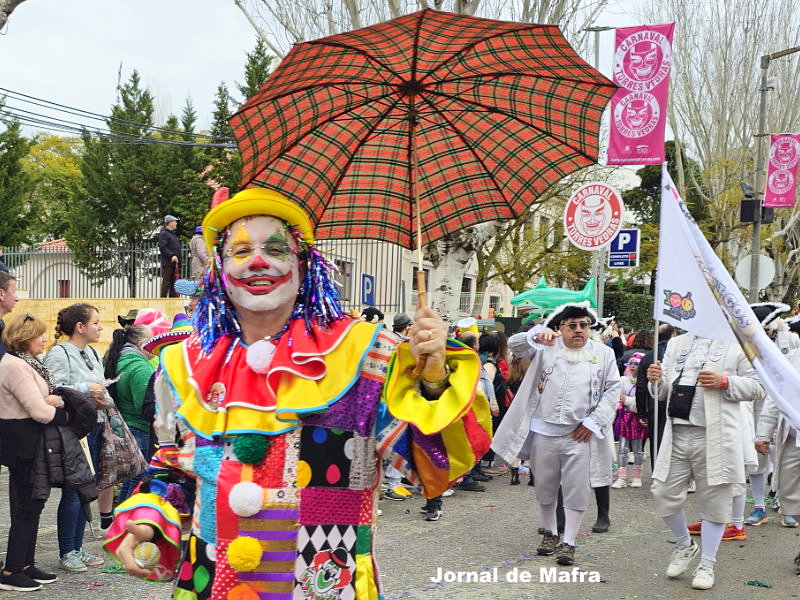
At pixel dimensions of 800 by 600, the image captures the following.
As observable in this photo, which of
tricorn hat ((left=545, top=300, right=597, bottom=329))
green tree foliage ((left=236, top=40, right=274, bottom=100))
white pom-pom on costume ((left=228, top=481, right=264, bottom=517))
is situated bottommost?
white pom-pom on costume ((left=228, top=481, right=264, bottom=517))

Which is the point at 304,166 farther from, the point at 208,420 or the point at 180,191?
the point at 180,191

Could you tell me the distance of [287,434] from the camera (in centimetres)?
241

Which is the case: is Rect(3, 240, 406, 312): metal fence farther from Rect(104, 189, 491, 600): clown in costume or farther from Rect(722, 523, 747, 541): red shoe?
Rect(104, 189, 491, 600): clown in costume

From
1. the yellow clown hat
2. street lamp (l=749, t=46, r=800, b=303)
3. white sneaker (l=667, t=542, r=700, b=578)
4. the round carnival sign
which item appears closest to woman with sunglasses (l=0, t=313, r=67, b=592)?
the yellow clown hat

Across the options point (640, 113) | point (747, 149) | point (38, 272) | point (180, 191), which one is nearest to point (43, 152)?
point (180, 191)

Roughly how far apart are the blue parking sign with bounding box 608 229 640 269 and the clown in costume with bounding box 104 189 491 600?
9.54 m

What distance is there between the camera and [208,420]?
97.1 inches

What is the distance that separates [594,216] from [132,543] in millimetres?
8526

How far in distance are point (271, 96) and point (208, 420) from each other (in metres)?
1.06

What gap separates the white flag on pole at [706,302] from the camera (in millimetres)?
4203

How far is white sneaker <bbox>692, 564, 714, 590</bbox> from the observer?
565 cm

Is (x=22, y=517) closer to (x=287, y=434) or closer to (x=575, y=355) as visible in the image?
(x=287, y=434)

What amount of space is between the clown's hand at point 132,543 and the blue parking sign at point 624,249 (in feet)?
32.3

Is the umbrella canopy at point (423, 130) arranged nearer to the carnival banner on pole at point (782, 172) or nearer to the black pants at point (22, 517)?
the black pants at point (22, 517)
